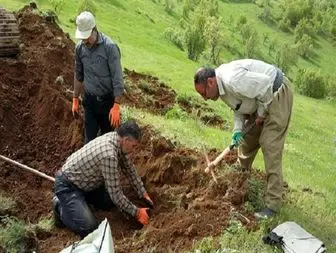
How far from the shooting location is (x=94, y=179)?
7.25 metres

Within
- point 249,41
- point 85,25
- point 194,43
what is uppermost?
point 85,25

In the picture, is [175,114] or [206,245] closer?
[206,245]

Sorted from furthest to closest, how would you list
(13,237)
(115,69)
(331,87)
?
1. (331,87)
2. (115,69)
3. (13,237)

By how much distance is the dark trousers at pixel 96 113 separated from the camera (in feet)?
27.5

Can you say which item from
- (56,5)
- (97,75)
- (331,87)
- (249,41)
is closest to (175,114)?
(97,75)

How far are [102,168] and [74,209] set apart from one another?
0.73 m

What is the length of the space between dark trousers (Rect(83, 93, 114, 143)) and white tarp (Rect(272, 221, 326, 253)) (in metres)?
3.25

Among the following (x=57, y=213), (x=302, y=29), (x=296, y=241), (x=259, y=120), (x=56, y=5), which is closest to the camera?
(x=296, y=241)

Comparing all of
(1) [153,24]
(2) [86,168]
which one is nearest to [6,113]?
(2) [86,168]

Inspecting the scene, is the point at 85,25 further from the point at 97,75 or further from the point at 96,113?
the point at 96,113

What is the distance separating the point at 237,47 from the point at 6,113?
57.9 meters

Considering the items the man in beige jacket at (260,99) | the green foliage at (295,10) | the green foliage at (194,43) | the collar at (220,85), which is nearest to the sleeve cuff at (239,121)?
the man in beige jacket at (260,99)

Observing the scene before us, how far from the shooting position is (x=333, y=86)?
52.3 metres

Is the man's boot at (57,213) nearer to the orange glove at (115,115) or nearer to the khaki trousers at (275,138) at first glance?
the orange glove at (115,115)
